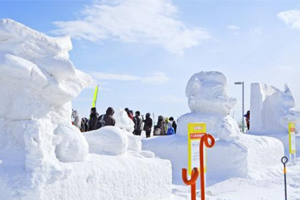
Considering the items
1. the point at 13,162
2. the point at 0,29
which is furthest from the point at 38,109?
the point at 0,29

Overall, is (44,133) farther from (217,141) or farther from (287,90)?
(287,90)

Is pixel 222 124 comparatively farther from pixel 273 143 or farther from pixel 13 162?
pixel 13 162

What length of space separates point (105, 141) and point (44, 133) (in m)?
1.26

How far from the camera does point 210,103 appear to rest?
374 inches

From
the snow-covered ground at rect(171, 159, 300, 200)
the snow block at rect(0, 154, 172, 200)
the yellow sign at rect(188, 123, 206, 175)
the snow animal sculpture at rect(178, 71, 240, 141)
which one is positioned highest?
the snow animal sculpture at rect(178, 71, 240, 141)

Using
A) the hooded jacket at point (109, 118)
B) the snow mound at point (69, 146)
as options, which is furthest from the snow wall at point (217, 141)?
the snow mound at point (69, 146)

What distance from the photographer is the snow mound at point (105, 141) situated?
5.44 meters

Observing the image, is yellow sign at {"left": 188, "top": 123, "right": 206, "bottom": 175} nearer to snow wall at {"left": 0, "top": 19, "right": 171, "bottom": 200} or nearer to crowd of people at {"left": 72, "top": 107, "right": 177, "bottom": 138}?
snow wall at {"left": 0, "top": 19, "right": 171, "bottom": 200}

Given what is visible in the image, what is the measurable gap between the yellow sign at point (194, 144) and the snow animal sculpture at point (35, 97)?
155 cm

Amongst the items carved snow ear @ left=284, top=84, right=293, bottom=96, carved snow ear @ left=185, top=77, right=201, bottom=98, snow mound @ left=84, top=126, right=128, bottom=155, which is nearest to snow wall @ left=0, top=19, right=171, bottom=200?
snow mound @ left=84, top=126, right=128, bottom=155

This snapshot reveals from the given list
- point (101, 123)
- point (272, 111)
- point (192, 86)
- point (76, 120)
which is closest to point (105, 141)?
point (101, 123)

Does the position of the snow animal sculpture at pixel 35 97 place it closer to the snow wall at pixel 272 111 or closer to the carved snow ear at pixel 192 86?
the carved snow ear at pixel 192 86

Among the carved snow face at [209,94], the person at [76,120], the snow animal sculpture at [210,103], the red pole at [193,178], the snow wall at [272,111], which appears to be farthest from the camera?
the snow wall at [272,111]

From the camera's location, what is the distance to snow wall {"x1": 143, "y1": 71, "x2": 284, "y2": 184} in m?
8.84
